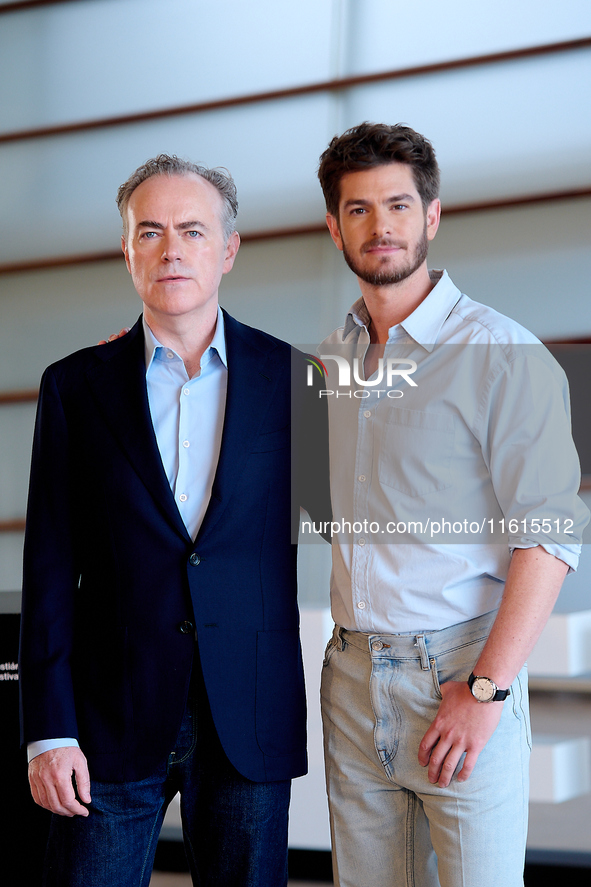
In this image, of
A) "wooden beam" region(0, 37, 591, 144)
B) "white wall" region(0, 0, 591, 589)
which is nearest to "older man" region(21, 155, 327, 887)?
"white wall" region(0, 0, 591, 589)

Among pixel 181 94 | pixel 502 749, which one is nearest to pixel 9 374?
pixel 181 94

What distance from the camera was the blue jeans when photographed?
1367 mm

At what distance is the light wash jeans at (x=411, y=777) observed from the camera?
4.33ft

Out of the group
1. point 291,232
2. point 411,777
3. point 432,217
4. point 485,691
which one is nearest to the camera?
point 485,691

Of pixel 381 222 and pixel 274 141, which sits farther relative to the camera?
pixel 274 141

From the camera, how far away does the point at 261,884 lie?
1388 millimetres

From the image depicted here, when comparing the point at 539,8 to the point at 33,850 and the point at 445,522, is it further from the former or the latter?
the point at 33,850

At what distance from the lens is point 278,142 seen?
3.57m

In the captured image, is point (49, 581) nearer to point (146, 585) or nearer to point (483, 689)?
point (146, 585)

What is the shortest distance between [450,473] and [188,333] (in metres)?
0.57

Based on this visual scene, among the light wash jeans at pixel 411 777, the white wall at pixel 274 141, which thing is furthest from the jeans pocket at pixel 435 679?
the white wall at pixel 274 141

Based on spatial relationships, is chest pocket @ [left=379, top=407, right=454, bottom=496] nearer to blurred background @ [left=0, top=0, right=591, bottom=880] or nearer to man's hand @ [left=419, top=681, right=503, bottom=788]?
man's hand @ [left=419, top=681, right=503, bottom=788]

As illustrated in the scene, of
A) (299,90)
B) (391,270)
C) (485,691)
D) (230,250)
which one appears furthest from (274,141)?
(485,691)

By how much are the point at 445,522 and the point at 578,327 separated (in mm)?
1966
